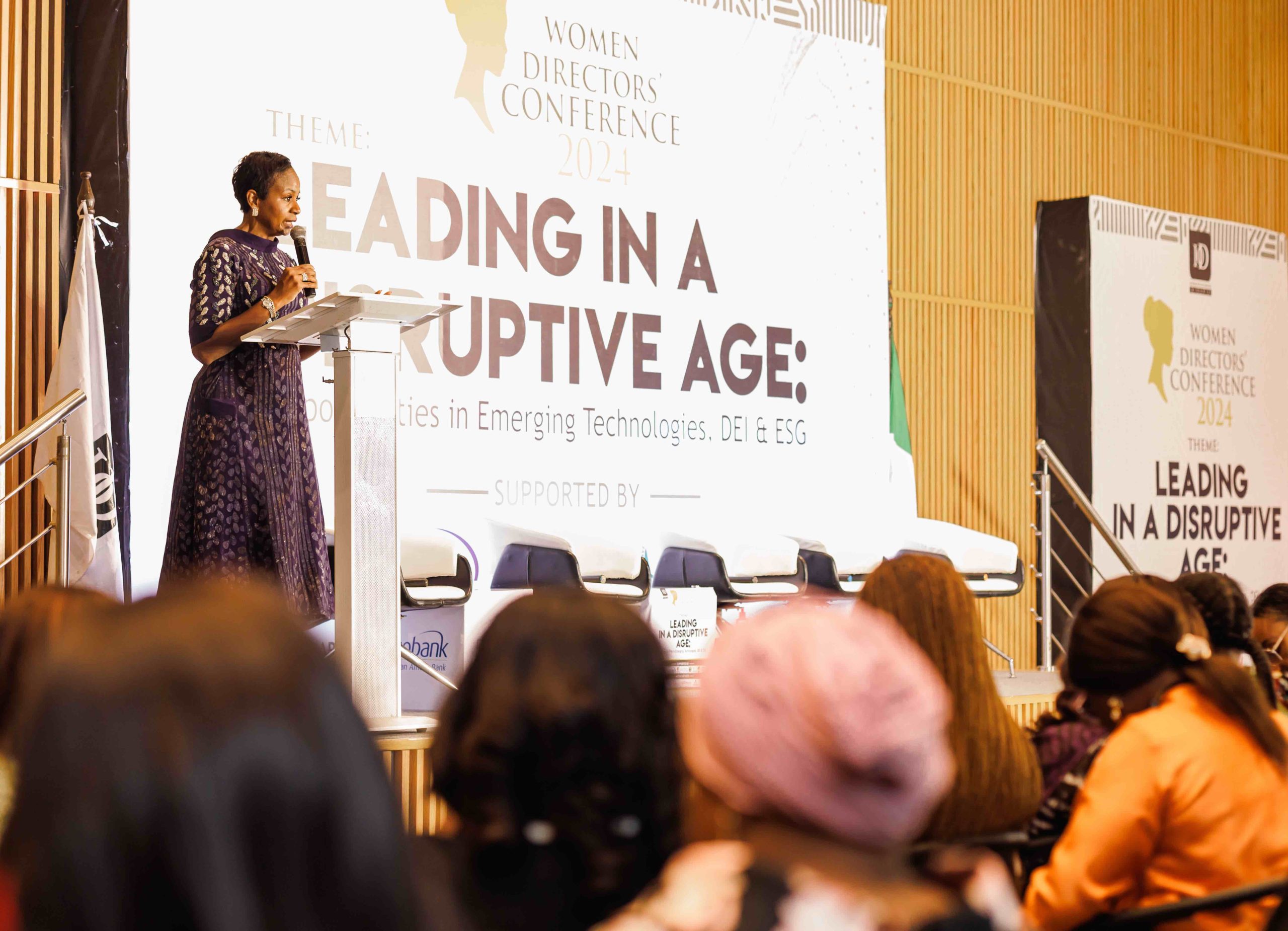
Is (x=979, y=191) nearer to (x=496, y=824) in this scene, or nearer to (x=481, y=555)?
(x=481, y=555)

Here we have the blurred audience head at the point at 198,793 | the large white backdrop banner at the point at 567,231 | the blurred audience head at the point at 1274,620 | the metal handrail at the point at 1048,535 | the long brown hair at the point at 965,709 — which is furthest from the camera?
the metal handrail at the point at 1048,535

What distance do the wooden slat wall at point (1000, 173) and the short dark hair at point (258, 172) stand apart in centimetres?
437

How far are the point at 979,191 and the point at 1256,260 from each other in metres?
2.02

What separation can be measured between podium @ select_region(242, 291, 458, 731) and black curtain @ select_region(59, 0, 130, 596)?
2002mm

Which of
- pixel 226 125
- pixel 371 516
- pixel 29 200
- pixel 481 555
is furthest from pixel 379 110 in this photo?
pixel 371 516

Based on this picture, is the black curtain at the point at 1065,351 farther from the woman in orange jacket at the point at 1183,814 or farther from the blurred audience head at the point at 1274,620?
the woman in orange jacket at the point at 1183,814

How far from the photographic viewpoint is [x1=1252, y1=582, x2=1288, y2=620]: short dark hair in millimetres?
3963

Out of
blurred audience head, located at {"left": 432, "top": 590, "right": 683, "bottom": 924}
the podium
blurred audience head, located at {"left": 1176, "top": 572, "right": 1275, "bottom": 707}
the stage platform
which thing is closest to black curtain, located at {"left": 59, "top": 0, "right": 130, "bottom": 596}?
the podium

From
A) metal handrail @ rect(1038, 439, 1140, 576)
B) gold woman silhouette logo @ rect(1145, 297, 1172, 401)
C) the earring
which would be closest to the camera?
the earring

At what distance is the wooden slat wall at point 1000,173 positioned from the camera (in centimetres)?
739

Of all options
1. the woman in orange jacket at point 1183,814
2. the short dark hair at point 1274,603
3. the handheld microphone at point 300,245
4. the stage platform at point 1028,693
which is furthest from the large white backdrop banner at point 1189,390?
the woman in orange jacket at point 1183,814

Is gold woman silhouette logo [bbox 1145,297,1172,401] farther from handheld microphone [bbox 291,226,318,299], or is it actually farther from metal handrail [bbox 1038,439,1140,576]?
handheld microphone [bbox 291,226,318,299]

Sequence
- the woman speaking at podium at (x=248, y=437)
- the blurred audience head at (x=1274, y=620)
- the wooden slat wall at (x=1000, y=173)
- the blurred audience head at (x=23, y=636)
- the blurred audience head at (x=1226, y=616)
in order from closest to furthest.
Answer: the blurred audience head at (x=23, y=636) < the blurred audience head at (x=1226, y=616) < the woman speaking at podium at (x=248, y=437) < the blurred audience head at (x=1274, y=620) < the wooden slat wall at (x=1000, y=173)

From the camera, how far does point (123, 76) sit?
4.75 metres
